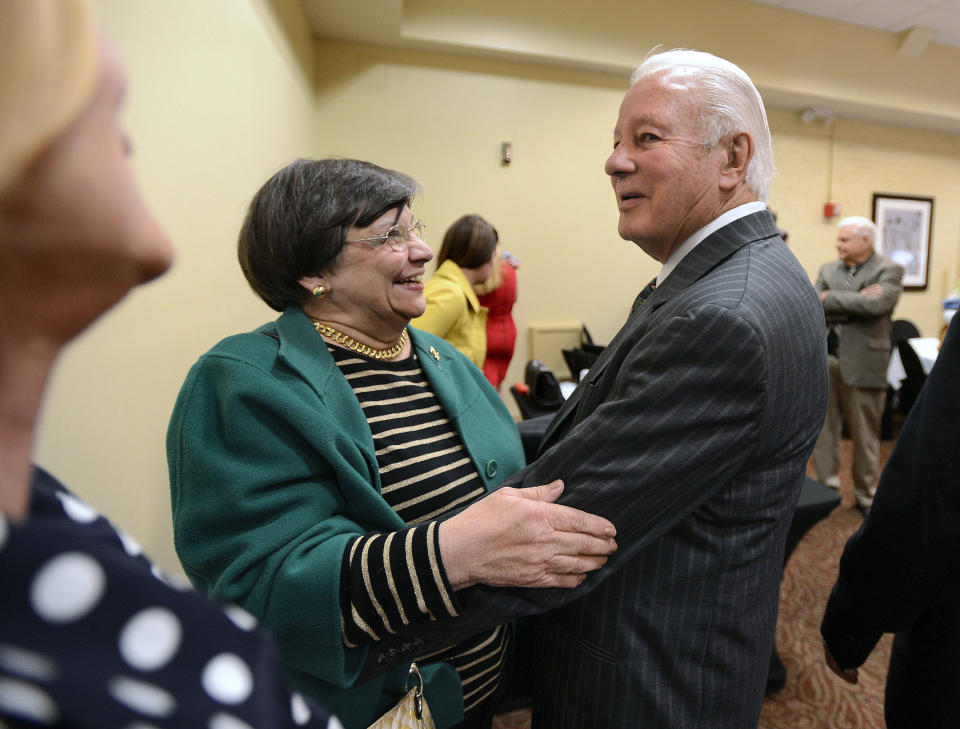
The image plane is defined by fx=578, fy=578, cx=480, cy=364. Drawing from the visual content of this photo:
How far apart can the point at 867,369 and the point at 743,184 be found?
336 cm

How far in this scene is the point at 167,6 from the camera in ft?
5.00

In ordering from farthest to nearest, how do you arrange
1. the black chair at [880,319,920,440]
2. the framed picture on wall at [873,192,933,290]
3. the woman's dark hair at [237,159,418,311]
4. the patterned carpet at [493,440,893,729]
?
the framed picture on wall at [873,192,933,290]
the black chair at [880,319,920,440]
the patterned carpet at [493,440,893,729]
the woman's dark hair at [237,159,418,311]

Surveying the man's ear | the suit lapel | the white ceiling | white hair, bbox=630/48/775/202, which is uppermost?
the white ceiling

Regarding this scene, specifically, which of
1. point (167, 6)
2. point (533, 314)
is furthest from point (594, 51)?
point (167, 6)

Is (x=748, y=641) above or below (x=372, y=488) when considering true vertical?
below

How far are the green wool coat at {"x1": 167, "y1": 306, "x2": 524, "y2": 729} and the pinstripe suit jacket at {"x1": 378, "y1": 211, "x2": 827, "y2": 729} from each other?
0.20 metres

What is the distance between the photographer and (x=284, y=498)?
36.9 inches

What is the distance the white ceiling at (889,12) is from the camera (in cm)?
499

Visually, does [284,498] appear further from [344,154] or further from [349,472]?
[344,154]

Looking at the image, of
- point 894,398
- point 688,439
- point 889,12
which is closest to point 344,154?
point 688,439

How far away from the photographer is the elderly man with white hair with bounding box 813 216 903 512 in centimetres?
370

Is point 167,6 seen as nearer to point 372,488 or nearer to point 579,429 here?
point 372,488

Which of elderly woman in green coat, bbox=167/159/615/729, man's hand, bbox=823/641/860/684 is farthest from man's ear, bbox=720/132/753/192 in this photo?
man's hand, bbox=823/641/860/684

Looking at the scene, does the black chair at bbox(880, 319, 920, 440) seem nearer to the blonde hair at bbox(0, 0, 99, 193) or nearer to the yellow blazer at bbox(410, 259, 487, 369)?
the yellow blazer at bbox(410, 259, 487, 369)
